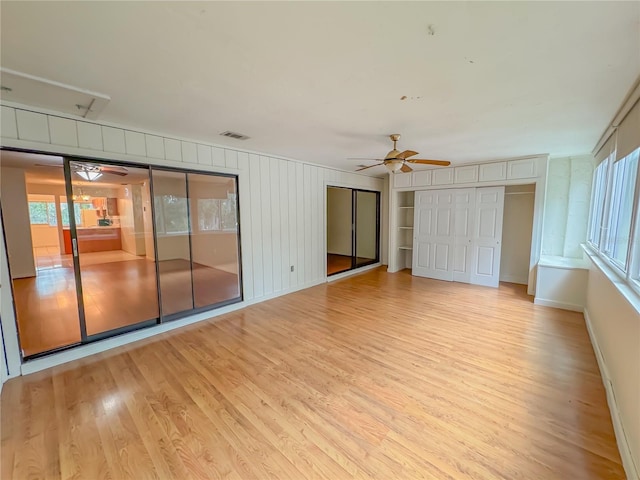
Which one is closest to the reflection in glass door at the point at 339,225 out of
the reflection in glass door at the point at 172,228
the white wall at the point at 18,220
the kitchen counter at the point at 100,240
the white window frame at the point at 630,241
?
the reflection in glass door at the point at 172,228

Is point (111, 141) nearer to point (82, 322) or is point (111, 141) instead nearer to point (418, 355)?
point (82, 322)

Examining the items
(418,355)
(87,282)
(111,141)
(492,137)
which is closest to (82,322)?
(111,141)

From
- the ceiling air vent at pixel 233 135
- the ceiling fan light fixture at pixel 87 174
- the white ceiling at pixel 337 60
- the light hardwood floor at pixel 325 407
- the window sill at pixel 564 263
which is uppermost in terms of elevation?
the ceiling air vent at pixel 233 135

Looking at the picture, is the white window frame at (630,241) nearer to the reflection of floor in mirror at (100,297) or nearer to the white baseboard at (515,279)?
the white baseboard at (515,279)

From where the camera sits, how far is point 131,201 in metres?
6.00

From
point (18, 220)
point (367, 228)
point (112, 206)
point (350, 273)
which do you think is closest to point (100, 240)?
point (18, 220)

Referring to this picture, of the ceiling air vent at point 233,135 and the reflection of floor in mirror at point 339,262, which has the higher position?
the ceiling air vent at point 233,135

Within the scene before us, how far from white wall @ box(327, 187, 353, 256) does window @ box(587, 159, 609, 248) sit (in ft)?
16.8

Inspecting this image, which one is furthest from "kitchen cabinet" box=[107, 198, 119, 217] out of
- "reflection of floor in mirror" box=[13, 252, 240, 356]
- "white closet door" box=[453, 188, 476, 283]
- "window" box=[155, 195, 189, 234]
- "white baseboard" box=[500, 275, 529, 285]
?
"white baseboard" box=[500, 275, 529, 285]

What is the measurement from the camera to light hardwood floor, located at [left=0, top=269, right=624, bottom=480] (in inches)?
65.7

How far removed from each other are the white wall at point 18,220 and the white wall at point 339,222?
279 inches

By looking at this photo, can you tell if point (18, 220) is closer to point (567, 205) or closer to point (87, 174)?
point (87, 174)

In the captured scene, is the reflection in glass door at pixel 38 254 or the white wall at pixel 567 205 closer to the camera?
the reflection in glass door at pixel 38 254

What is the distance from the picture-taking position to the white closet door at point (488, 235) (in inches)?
209
